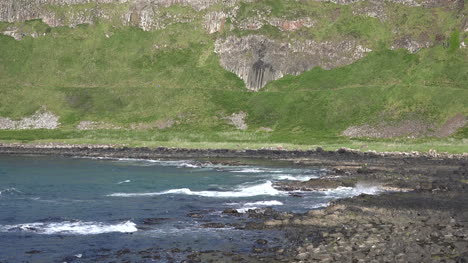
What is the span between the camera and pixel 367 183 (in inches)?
2788

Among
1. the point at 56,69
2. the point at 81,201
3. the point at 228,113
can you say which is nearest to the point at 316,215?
the point at 81,201

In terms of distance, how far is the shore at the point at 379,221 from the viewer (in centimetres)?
3462

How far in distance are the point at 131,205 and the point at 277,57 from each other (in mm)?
135513

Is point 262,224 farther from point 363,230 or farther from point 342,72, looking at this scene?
point 342,72

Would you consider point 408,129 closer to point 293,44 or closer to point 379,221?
point 293,44

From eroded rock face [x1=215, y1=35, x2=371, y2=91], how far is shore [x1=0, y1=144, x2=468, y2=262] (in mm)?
93042

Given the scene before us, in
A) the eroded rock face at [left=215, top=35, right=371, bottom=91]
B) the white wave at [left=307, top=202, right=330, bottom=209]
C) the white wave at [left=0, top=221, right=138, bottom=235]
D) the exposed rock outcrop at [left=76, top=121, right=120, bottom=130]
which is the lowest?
the white wave at [left=0, top=221, right=138, bottom=235]

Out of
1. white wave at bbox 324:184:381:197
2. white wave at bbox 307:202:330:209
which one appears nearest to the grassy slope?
white wave at bbox 324:184:381:197

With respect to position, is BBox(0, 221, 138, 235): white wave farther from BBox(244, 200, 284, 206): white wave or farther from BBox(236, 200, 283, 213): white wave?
BBox(244, 200, 284, 206): white wave

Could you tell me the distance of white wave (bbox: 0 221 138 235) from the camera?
44.0m

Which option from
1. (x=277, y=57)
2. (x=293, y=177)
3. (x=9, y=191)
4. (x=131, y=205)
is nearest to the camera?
(x=131, y=205)

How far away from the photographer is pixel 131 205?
56.2m

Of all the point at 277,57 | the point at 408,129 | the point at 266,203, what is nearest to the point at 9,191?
the point at 266,203

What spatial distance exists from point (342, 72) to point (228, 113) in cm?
3903
